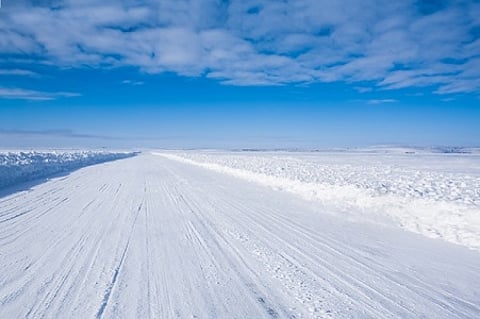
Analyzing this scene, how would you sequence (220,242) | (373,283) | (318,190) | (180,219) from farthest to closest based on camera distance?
(318,190)
(180,219)
(220,242)
(373,283)

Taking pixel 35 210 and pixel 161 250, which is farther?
pixel 35 210

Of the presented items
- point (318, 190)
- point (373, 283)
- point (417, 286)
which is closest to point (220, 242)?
point (373, 283)

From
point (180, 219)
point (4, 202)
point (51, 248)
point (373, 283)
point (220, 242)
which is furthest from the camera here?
point (4, 202)

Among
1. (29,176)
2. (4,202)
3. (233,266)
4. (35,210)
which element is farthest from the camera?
(29,176)

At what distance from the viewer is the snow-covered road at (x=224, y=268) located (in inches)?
157

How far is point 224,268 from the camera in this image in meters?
5.37

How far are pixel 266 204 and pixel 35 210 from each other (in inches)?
292

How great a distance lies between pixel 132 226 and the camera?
27.1 ft

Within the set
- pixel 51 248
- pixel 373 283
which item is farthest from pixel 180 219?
pixel 373 283

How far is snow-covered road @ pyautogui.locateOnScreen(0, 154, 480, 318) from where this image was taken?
157 inches

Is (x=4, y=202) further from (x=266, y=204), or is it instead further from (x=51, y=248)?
(x=266, y=204)

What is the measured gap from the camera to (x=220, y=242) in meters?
6.90

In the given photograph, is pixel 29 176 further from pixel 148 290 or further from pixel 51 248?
pixel 148 290

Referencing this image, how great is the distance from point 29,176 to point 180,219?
1596 cm
